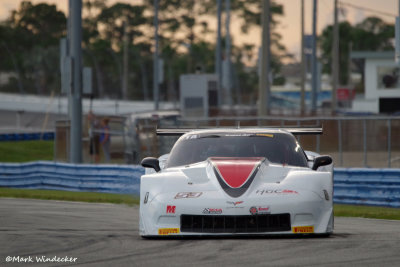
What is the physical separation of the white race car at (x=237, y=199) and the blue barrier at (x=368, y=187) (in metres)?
7.42

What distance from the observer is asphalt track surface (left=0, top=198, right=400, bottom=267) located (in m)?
8.49

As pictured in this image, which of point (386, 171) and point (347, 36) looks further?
point (347, 36)

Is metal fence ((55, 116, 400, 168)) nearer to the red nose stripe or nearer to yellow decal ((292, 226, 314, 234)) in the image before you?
the red nose stripe

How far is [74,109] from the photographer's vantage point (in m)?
24.6

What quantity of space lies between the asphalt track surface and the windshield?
1.06 m

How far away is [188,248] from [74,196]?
12.0 m

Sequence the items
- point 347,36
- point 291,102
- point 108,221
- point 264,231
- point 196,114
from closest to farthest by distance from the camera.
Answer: point 264,231 < point 108,221 < point 196,114 < point 291,102 < point 347,36

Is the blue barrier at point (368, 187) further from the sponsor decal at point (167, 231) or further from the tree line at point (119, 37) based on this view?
the tree line at point (119, 37)

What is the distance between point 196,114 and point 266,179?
3729cm

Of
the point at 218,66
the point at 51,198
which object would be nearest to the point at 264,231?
the point at 51,198

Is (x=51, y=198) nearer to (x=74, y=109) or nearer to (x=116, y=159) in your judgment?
(x=74, y=109)

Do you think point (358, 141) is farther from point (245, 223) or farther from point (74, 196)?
point (245, 223)

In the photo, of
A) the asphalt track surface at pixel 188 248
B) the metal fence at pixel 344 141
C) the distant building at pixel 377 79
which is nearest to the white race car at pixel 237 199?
the asphalt track surface at pixel 188 248

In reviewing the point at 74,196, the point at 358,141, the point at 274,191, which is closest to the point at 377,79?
the point at 358,141
